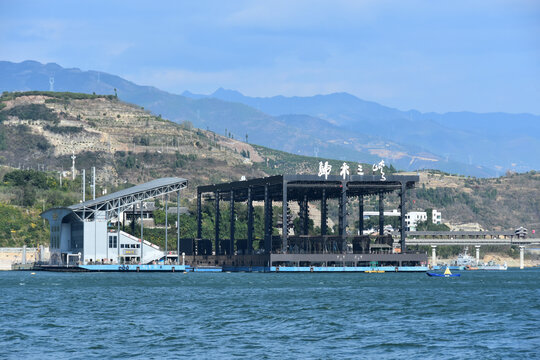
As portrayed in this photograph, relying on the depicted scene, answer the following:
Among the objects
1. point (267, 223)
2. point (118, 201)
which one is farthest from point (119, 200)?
point (267, 223)

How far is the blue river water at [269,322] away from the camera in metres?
60.7

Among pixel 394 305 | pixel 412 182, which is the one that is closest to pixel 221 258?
pixel 412 182

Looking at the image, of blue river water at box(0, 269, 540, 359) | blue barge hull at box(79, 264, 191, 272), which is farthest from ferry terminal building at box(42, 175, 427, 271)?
blue river water at box(0, 269, 540, 359)

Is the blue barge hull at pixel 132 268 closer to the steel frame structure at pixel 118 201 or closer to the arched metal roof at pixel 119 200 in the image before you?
the steel frame structure at pixel 118 201

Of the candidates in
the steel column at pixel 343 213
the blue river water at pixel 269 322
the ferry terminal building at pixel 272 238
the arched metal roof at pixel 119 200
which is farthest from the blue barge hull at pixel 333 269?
the blue river water at pixel 269 322

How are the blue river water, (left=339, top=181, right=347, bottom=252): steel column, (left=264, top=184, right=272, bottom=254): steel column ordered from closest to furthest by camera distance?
the blue river water
(left=339, top=181, right=347, bottom=252): steel column
(left=264, top=184, right=272, bottom=254): steel column

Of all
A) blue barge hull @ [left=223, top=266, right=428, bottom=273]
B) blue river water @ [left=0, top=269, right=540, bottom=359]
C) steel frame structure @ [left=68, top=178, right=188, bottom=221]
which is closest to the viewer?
blue river water @ [left=0, top=269, right=540, bottom=359]

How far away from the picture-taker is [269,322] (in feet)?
251

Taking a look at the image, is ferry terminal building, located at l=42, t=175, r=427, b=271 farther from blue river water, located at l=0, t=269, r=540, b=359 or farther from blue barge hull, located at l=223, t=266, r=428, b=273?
blue river water, located at l=0, t=269, r=540, b=359

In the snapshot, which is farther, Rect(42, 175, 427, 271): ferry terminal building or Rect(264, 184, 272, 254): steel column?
Rect(264, 184, 272, 254): steel column

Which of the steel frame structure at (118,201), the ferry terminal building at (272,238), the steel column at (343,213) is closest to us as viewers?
the steel column at (343,213)

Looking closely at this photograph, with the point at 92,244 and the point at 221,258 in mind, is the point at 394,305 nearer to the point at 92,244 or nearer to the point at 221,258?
the point at 92,244

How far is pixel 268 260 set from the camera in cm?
16900

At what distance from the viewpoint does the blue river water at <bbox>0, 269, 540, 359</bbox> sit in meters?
60.7
